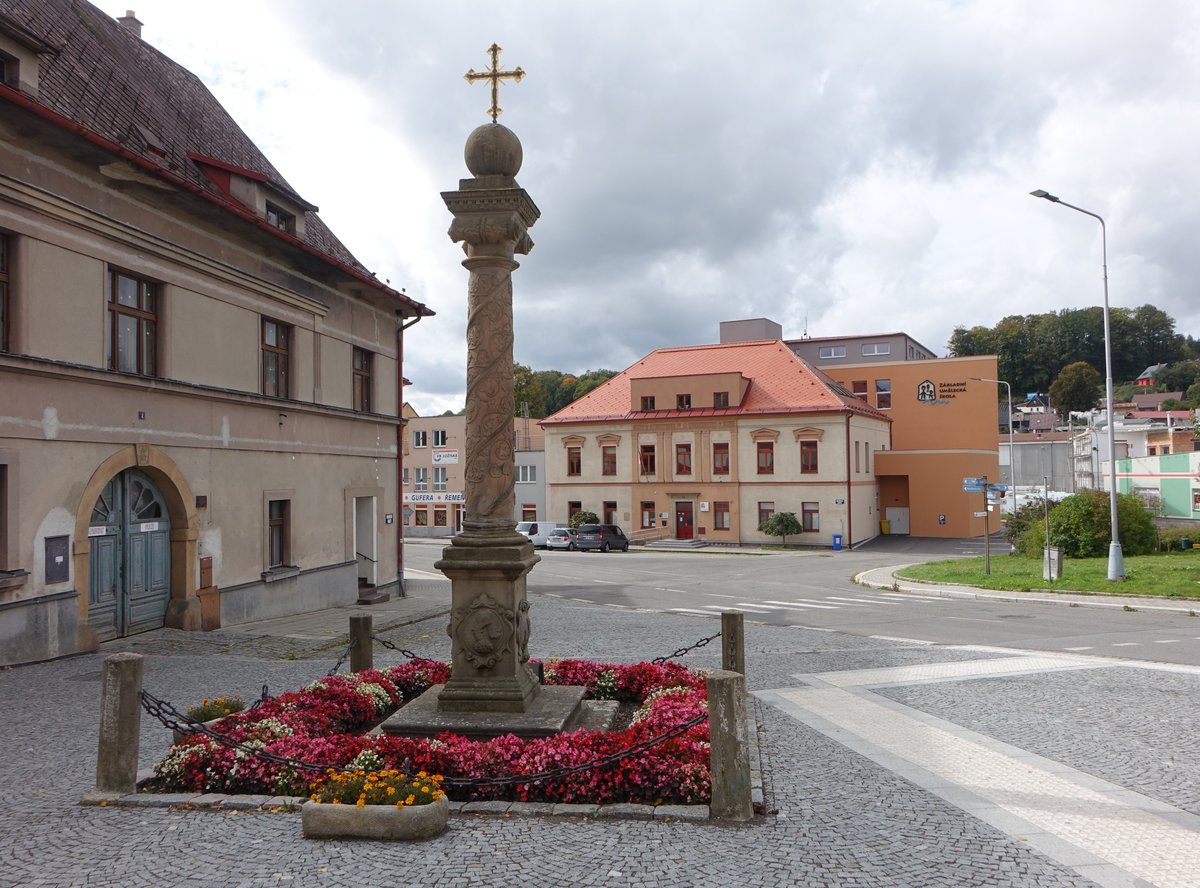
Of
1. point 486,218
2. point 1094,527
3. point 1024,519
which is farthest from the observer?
point 1024,519

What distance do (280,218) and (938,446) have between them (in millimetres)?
42251

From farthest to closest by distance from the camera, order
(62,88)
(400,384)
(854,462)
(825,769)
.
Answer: (854,462)
(400,384)
(62,88)
(825,769)

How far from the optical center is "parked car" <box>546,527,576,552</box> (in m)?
45.9

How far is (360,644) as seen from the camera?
10.8 metres

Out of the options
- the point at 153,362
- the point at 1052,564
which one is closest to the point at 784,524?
the point at 1052,564

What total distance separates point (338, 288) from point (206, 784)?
56.0ft

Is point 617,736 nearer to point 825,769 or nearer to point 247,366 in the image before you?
point 825,769

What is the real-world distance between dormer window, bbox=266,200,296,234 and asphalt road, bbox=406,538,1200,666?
39.6ft

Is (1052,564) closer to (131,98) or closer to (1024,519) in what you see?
(1024,519)

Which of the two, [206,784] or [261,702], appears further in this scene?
[261,702]

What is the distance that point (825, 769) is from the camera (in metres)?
7.60

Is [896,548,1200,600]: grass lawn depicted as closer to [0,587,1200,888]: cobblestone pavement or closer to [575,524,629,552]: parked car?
[0,587,1200,888]: cobblestone pavement

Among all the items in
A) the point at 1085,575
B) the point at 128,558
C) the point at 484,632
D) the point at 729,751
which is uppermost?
the point at 128,558

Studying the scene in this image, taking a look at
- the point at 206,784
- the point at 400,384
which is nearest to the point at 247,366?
the point at 400,384
